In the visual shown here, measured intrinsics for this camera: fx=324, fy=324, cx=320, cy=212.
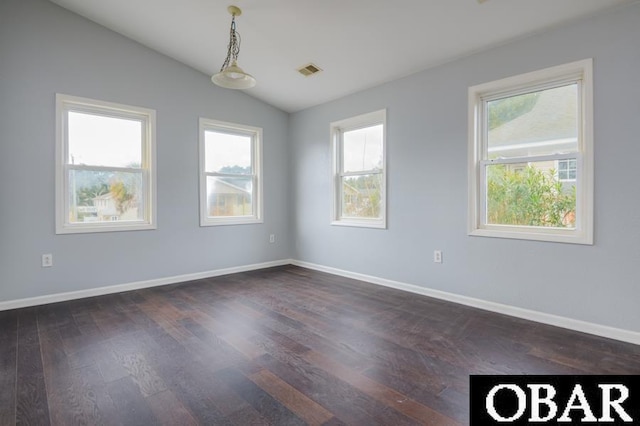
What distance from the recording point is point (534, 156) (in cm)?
304

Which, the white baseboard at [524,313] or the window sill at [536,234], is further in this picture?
the window sill at [536,234]

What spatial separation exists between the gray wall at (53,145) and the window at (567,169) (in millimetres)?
4070

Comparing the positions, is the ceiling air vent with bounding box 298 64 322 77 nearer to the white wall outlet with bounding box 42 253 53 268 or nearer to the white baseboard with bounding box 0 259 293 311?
the white baseboard with bounding box 0 259 293 311

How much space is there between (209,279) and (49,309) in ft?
5.73

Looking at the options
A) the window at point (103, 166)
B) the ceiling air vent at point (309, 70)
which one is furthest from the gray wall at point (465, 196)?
the window at point (103, 166)

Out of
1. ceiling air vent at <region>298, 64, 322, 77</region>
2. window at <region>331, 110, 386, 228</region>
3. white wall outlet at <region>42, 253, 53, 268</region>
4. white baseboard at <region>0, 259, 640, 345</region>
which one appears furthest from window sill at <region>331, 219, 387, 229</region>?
white wall outlet at <region>42, 253, 53, 268</region>

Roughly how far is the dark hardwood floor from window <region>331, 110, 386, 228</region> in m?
1.38

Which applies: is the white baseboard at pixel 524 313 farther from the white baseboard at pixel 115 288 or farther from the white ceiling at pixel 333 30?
the white ceiling at pixel 333 30

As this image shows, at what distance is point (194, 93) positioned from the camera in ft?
15.0

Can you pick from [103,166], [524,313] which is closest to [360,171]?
[524,313]

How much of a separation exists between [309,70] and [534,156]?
276 centimetres

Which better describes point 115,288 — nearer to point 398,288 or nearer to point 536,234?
point 398,288

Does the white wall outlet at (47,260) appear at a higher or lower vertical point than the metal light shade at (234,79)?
lower

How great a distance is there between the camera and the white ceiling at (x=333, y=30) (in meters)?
2.80
